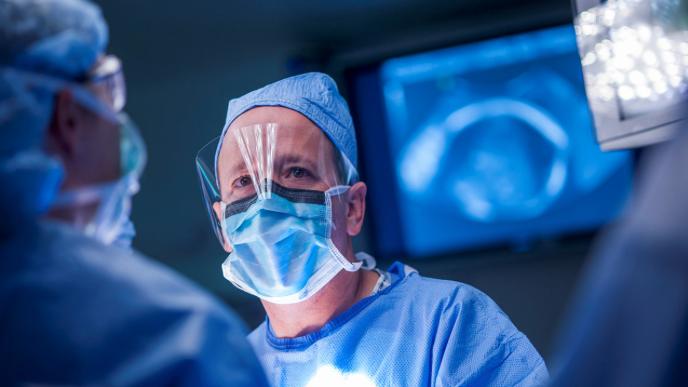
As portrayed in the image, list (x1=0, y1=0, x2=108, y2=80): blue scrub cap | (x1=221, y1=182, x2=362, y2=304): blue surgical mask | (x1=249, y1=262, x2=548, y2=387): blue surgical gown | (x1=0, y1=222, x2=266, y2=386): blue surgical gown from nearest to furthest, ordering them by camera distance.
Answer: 1. (x1=0, y1=222, x2=266, y2=386): blue surgical gown
2. (x1=0, y1=0, x2=108, y2=80): blue scrub cap
3. (x1=249, y1=262, x2=548, y2=387): blue surgical gown
4. (x1=221, y1=182, x2=362, y2=304): blue surgical mask

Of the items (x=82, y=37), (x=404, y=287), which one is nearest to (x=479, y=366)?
(x=404, y=287)

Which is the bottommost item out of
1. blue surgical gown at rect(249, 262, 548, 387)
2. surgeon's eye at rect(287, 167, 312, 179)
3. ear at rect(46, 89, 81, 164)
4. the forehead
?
blue surgical gown at rect(249, 262, 548, 387)

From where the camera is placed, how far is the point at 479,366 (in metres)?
1.51

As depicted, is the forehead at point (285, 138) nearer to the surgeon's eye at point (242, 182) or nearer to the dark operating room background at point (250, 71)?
the surgeon's eye at point (242, 182)

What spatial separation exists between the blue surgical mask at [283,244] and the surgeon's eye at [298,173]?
40mm

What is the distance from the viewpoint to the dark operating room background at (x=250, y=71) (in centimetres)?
349

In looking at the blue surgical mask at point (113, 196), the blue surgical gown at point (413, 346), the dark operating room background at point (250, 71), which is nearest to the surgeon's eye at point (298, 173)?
the blue surgical gown at point (413, 346)

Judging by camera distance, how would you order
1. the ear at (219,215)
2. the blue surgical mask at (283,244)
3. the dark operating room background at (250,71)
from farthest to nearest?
the dark operating room background at (250,71) → the ear at (219,215) → the blue surgical mask at (283,244)

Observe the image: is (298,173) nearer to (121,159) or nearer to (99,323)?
(121,159)

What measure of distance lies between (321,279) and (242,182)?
29 centimetres

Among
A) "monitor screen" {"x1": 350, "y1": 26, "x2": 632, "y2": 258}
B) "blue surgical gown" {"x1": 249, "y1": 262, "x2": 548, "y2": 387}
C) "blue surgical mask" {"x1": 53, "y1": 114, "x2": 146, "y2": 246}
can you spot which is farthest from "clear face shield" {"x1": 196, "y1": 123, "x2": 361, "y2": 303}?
"monitor screen" {"x1": 350, "y1": 26, "x2": 632, "y2": 258}

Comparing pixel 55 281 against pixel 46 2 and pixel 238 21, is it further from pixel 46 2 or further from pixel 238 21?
pixel 238 21

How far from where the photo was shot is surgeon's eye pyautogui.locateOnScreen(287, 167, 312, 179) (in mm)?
1699

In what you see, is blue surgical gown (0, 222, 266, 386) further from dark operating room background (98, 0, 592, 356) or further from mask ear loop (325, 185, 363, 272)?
dark operating room background (98, 0, 592, 356)
